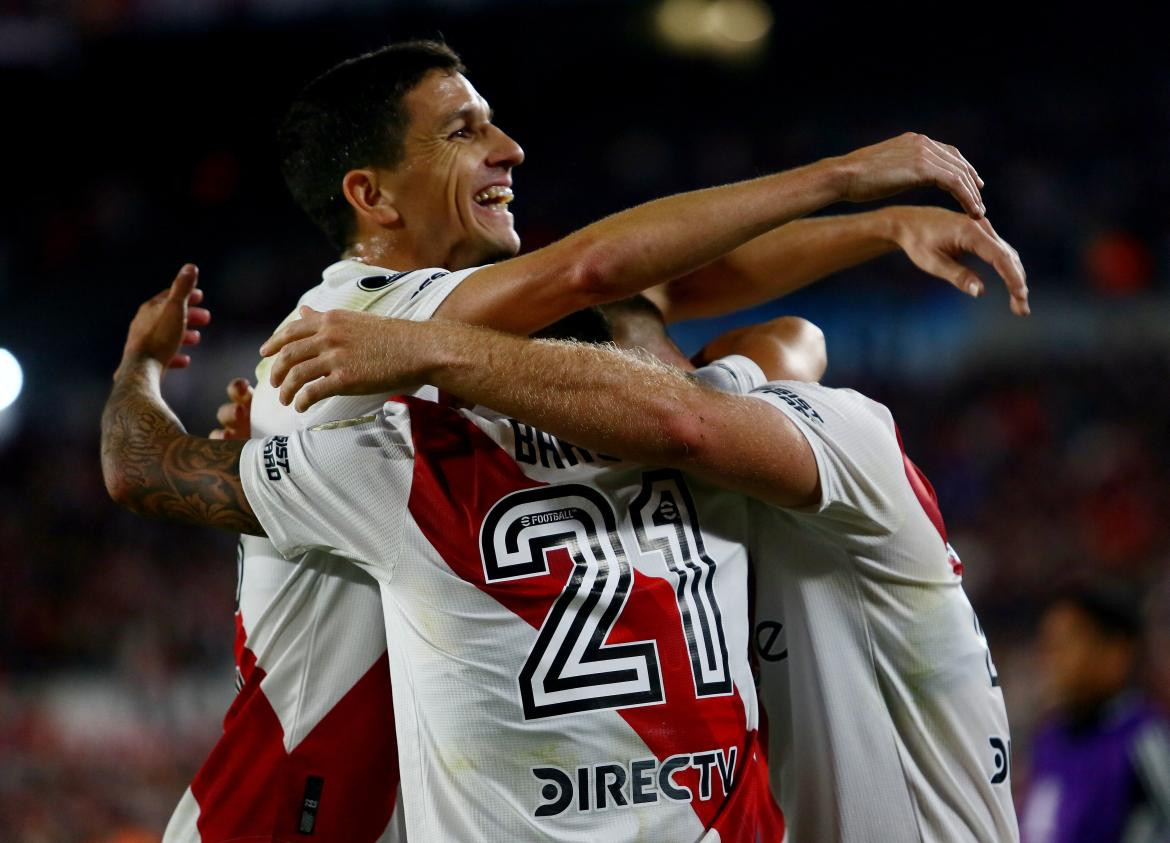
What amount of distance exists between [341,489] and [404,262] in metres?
0.97

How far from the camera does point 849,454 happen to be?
2.63m

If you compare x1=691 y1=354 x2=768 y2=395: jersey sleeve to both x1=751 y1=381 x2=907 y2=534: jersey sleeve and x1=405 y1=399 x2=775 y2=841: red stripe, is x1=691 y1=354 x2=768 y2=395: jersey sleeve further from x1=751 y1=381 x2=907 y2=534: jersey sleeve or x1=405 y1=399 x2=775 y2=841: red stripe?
x1=405 y1=399 x2=775 y2=841: red stripe

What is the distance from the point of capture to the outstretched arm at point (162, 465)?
2.68 metres

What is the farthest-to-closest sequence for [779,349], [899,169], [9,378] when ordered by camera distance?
[9,378] < [779,349] < [899,169]

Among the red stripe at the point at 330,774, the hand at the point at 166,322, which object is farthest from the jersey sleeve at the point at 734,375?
the hand at the point at 166,322

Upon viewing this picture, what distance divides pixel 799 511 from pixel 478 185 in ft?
4.20

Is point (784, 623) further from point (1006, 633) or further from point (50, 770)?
point (50, 770)

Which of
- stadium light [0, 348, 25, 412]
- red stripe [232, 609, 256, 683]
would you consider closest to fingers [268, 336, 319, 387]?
red stripe [232, 609, 256, 683]

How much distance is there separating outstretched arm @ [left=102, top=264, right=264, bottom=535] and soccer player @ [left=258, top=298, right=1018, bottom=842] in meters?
0.32

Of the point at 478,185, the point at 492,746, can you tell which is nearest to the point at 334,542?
the point at 492,746

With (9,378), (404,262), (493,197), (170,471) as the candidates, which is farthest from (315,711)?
(9,378)

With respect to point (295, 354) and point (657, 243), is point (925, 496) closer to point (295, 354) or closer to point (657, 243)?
point (657, 243)

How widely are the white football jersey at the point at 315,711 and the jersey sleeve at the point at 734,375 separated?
2.09 ft

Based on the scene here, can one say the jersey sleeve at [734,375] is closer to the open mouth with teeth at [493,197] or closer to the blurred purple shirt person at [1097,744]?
the open mouth with teeth at [493,197]
